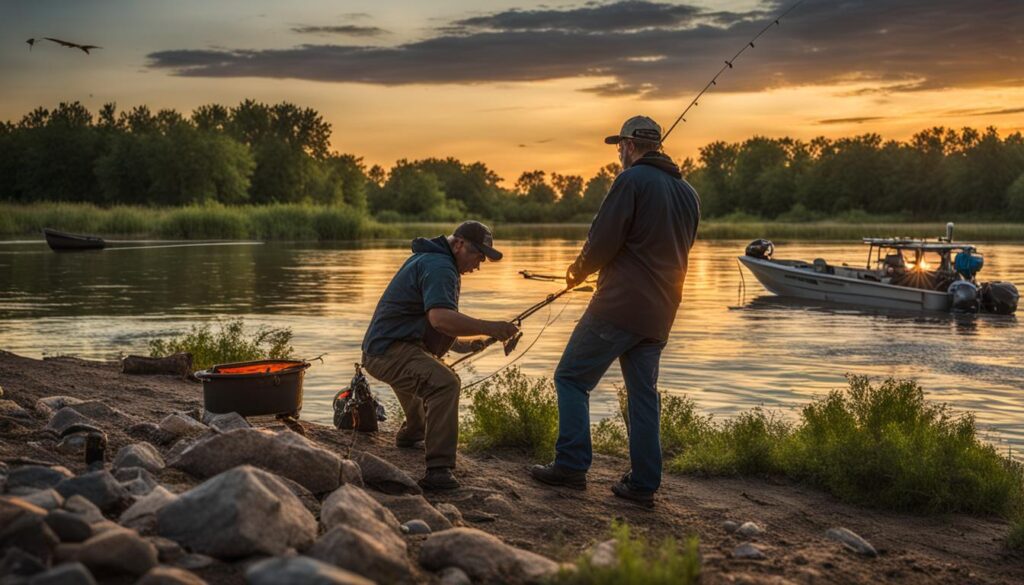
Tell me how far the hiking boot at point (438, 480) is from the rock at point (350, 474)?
0.58m

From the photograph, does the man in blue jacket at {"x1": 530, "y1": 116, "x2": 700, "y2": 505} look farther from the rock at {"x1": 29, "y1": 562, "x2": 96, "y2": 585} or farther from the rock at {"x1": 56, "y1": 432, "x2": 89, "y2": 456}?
the rock at {"x1": 29, "y1": 562, "x2": 96, "y2": 585}

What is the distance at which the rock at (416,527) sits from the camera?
5543mm

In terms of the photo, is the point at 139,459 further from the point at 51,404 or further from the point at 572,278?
the point at 572,278

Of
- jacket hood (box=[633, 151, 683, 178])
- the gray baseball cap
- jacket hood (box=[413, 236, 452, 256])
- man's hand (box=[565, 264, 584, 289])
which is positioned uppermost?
the gray baseball cap

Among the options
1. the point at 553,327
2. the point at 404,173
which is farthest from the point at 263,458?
the point at 404,173

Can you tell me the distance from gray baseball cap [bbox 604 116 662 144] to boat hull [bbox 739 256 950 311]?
73.6ft

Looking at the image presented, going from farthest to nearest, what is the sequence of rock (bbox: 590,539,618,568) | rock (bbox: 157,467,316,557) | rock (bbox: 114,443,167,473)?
rock (bbox: 114,443,167,473), rock (bbox: 157,467,316,557), rock (bbox: 590,539,618,568)

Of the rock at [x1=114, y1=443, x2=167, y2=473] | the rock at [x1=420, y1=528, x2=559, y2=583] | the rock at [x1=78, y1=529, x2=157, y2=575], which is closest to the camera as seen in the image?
the rock at [x1=78, y1=529, x2=157, y2=575]

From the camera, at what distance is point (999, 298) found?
26.0m

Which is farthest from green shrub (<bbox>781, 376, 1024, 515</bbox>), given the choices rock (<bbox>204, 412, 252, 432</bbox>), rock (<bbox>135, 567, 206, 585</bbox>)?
rock (<bbox>135, 567, 206, 585</bbox>)

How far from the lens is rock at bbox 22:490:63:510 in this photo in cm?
467

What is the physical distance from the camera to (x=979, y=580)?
6008 mm

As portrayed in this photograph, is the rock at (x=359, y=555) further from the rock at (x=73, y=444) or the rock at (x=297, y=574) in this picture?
the rock at (x=73, y=444)

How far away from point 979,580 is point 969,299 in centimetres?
2157
